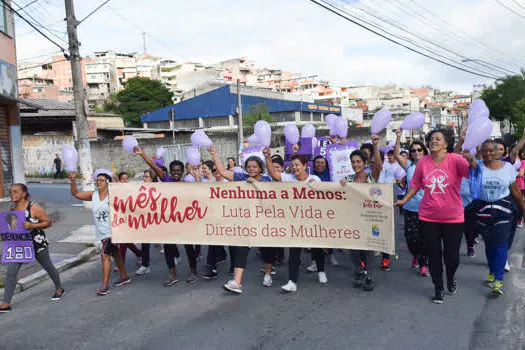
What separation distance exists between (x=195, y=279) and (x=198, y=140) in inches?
82.2

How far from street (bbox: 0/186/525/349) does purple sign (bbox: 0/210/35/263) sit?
619 millimetres

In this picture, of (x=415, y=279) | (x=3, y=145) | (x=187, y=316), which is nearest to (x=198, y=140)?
(x=187, y=316)

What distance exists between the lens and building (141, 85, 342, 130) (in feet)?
163

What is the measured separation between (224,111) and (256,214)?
46.1 m

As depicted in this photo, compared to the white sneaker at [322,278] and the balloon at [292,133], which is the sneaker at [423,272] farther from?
the balloon at [292,133]

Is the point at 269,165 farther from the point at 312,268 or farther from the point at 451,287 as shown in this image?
the point at 451,287

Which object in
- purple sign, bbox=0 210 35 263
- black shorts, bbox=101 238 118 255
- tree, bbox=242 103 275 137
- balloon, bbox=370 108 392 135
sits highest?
tree, bbox=242 103 275 137

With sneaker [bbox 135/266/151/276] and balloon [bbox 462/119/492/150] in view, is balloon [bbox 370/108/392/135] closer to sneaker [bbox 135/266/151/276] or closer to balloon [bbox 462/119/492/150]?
balloon [bbox 462/119/492/150]

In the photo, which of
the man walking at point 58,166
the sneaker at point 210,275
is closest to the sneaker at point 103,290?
the sneaker at point 210,275

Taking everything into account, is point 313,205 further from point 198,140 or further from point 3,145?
point 3,145

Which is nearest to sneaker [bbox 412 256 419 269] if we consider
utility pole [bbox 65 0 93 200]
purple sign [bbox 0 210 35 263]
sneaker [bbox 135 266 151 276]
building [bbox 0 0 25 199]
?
sneaker [bbox 135 266 151 276]

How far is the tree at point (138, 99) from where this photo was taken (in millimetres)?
61250

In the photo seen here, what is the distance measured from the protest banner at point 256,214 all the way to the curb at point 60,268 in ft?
5.47

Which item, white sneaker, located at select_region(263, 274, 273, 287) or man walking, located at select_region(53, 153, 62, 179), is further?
man walking, located at select_region(53, 153, 62, 179)
